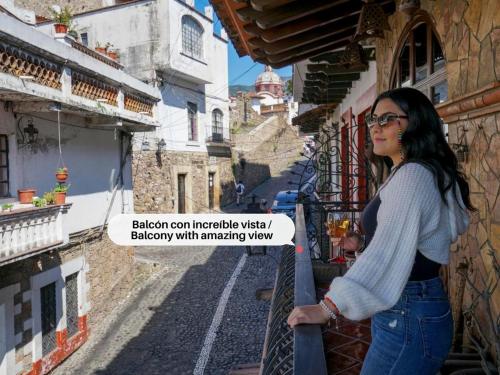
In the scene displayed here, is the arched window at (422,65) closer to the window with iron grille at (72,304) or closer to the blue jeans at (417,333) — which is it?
the blue jeans at (417,333)

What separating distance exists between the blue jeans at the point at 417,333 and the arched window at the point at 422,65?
2.10m

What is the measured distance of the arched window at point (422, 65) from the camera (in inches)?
129

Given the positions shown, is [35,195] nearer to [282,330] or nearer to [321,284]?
[321,284]

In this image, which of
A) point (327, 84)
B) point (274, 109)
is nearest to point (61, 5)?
point (327, 84)

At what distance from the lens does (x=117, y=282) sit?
42.0 feet

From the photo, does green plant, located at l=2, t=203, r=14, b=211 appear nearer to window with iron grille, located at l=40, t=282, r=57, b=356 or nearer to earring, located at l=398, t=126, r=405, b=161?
window with iron grille, located at l=40, t=282, r=57, b=356

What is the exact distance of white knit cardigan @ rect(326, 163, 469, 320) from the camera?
1.28 meters

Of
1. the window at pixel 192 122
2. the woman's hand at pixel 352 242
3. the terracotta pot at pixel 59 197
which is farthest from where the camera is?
the window at pixel 192 122

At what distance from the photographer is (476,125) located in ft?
7.88

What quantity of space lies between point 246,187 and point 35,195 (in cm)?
2016

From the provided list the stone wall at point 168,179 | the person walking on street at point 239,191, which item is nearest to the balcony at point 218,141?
the stone wall at point 168,179

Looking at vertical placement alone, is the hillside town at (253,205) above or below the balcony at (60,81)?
below

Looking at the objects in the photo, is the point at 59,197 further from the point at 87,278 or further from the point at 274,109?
the point at 274,109

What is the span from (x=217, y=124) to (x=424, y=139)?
2266 cm
